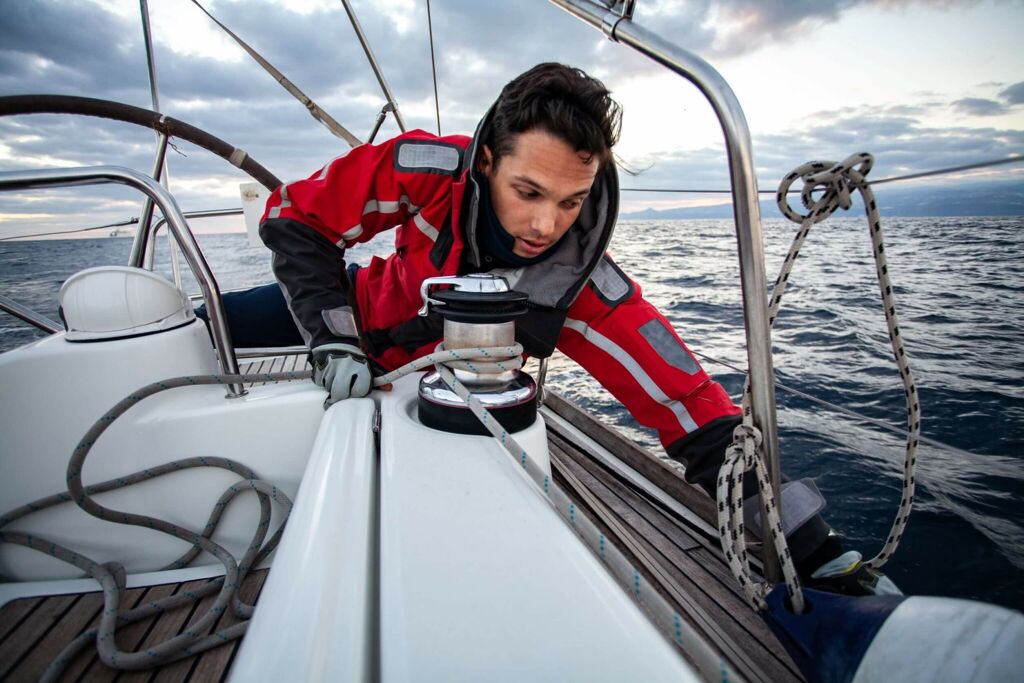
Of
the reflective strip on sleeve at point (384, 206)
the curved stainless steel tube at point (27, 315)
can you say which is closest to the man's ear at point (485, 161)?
the reflective strip on sleeve at point (384, 206)

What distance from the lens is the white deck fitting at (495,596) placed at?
36 cm

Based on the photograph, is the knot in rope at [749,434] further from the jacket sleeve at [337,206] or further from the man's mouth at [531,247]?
the jacket sleeve at [337,206]

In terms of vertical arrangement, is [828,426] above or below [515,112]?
below

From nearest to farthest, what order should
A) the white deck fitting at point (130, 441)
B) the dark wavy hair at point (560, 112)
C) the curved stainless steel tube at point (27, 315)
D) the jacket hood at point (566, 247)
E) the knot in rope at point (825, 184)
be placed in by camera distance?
the knot in rope at point (825, 184), the white deck fitting at point (130, 441), the dark wavy hair at point (560, 112), the jacket hood at point (566, 247), the curved stainless steel tube at point (27, 315)

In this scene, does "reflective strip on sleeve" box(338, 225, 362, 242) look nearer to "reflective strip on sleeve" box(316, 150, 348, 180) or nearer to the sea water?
"reflective strip on sleeve" box(316, 150, 348, 180)

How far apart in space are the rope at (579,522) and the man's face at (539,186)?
0.57 m

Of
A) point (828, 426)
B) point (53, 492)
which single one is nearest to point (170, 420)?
point (53, 492)

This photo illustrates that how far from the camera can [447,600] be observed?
1.39ft

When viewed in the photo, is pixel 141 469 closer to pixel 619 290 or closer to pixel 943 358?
pixel 619 290

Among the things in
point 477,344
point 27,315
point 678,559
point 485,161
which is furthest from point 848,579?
point 27,315

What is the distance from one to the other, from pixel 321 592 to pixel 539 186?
1032mm

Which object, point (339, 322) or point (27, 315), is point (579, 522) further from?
point (27, 315)

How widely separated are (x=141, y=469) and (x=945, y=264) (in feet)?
27.7

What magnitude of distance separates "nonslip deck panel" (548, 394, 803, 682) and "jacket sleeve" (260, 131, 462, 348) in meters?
0.80
